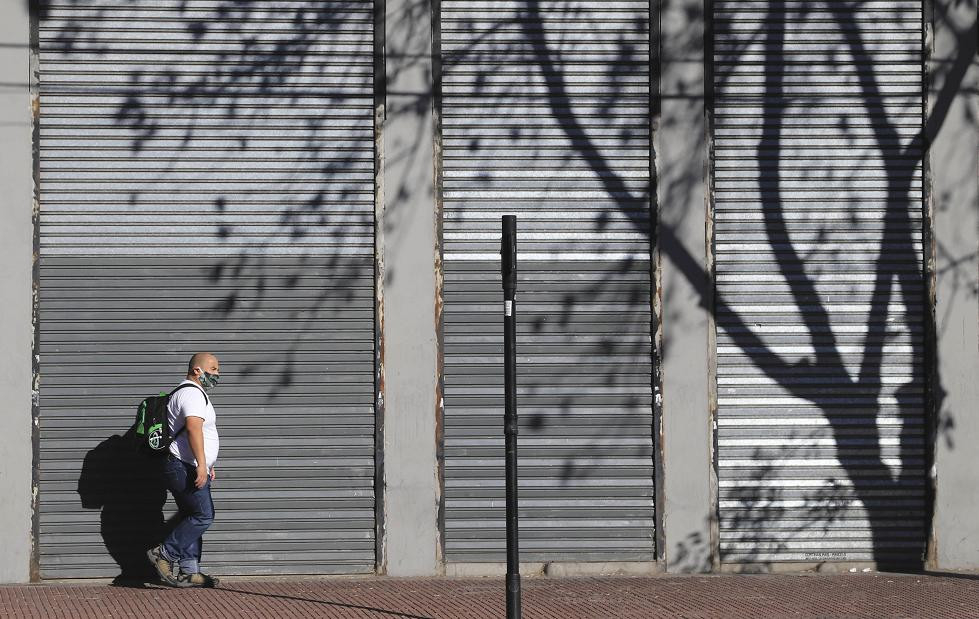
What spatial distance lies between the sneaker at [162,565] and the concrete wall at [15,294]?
127 cm

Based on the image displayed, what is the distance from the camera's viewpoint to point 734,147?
12.0 meters

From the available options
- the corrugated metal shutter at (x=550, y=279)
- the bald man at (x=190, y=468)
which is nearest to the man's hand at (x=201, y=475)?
the bald man at (x=190, y=468)

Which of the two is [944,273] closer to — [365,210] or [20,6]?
[365,210]

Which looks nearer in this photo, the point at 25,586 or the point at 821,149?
the point at 25,586

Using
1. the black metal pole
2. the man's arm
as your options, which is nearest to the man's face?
the man's arm

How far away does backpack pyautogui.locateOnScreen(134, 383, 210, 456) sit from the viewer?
10727 mm

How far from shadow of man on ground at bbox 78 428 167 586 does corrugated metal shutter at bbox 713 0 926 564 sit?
487 centimetres

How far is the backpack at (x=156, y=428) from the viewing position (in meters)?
10.7

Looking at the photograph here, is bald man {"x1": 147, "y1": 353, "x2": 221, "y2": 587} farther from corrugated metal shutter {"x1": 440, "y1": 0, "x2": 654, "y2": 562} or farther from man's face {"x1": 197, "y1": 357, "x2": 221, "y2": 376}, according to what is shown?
corrugated metal shutter {"x1": 440, "y1": 0, "x2": 654, "y2": 562}

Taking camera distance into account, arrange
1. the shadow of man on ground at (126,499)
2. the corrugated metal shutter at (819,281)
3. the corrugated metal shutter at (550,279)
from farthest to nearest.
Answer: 1. the corrugated metal shutter at (819,281)
2. the corrugated metal shutter at (550,279)
3. the shadow of man on ground at (126,499)

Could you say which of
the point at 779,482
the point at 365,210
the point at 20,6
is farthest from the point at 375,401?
the point at 20,6

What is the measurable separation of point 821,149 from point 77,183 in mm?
6416

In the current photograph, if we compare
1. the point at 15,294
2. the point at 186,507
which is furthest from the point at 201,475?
the point at 15,294

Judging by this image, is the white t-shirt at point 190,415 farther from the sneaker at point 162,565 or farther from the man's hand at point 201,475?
the sneaker at point 162,565
